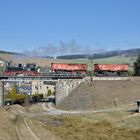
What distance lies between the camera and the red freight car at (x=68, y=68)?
134625 mm

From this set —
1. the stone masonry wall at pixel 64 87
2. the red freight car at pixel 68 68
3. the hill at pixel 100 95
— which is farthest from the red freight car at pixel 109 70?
the stone masonry wall at pixel 64 87

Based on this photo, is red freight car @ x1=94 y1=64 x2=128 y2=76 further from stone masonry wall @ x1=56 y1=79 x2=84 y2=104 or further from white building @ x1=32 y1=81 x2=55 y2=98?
white building @ x1=32 y1=81 x2=55 y2=98

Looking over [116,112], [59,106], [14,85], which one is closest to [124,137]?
[116,112]

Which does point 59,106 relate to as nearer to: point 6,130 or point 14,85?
point 6,130

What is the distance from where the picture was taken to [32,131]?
67.6 m

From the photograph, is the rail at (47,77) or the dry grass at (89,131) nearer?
the dry grass at (89,131)

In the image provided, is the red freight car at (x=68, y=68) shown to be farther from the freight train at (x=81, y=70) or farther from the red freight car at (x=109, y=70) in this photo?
the red freight car at (x=109, y=70)

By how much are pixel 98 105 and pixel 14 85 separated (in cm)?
7528

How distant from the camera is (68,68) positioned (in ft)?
449

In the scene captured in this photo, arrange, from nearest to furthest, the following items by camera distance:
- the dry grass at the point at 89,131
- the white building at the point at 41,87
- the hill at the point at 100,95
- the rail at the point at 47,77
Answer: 1. the dry grass at the point at 89,131
2. the hill at the point at 100,95
3. the rail at the point at 47,77
4. the white building at the point at 41,87

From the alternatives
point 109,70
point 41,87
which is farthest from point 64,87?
point 41,87

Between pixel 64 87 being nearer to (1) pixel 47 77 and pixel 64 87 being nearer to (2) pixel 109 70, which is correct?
(1) pixel 47 77

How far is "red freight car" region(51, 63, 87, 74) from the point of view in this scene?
135 metres

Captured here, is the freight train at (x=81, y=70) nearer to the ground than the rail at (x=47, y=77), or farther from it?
A: farther from it
